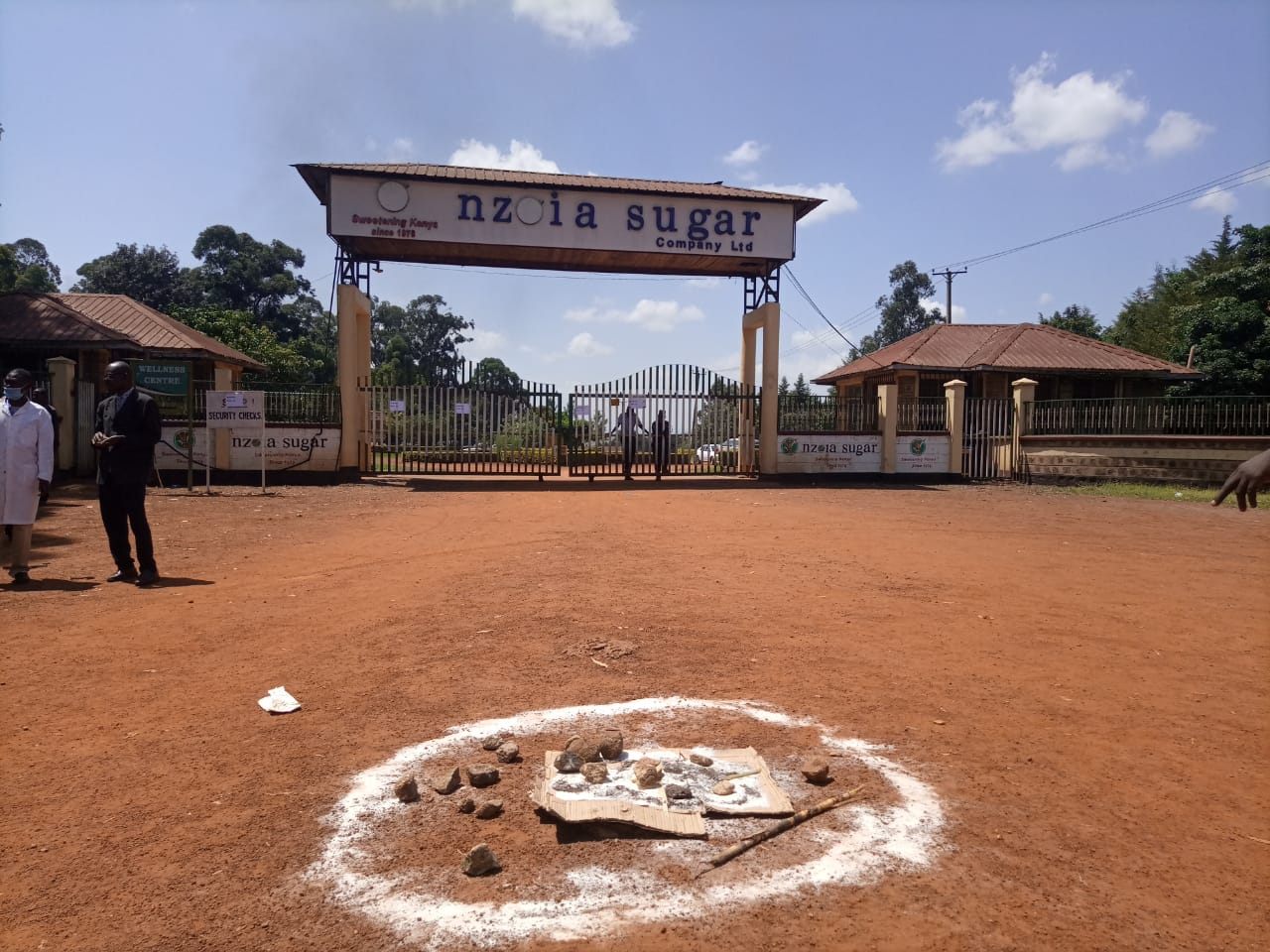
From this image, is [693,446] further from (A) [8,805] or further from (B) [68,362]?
(A) [8,805]

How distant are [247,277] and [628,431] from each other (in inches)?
1580

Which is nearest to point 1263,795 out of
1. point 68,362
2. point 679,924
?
→ point 679,924

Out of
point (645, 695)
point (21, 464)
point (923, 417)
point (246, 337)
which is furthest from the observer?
point (246, 337)

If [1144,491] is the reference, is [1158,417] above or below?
above

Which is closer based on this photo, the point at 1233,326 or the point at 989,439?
the point at 989,439

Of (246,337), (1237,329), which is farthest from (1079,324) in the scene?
(246,337)

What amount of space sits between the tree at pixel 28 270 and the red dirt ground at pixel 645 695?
65.9 ft

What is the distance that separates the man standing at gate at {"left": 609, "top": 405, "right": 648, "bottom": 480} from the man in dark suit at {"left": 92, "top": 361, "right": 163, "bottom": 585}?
491 inches

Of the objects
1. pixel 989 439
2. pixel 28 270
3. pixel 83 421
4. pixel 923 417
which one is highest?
pixel 28 270

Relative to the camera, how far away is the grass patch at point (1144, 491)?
17.2m

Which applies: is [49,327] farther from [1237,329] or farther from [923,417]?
[1237,329]

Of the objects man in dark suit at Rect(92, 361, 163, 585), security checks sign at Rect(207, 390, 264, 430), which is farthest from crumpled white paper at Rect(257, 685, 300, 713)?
security checks sign at Rect(207, 390, 264, 430)

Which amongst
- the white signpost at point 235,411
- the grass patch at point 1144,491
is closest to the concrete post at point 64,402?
the white signpost at point 235,411

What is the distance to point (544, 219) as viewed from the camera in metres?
18.7
